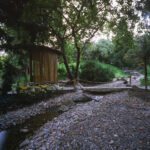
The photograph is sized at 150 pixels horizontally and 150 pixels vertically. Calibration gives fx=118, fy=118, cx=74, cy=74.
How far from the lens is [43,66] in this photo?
997cm

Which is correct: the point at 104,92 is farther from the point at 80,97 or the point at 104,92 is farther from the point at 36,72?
the point at 36,72

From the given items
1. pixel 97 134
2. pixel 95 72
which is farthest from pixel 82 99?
pixel 95 72

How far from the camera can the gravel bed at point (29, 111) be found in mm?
4790

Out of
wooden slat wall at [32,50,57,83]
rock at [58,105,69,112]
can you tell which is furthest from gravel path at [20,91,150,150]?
wooden slat wall at [32,50,57,83]

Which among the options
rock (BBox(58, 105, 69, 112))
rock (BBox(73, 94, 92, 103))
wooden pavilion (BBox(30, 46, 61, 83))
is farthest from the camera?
wooden pavilion (BBox(30, 46, 61, 83))

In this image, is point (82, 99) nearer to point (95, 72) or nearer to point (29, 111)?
point (29, 111)

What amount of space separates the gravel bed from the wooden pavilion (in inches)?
120

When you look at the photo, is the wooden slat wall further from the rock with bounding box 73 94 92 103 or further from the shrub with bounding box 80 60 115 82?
the shrub with bounding box 80 60 115 82

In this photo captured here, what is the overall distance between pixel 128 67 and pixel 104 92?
21766 mm

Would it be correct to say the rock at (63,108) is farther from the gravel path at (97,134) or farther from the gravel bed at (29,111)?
the gravel path at (97,134)

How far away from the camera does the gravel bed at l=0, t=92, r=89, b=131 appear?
479cm

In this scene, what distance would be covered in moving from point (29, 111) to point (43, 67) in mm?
4804

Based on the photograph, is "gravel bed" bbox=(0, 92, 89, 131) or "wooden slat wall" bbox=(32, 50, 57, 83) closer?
"gravel bed" bbox=(0, 92, 89, 131)

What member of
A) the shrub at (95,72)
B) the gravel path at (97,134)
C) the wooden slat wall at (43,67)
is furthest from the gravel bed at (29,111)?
Result: the shrub at (95,72)
